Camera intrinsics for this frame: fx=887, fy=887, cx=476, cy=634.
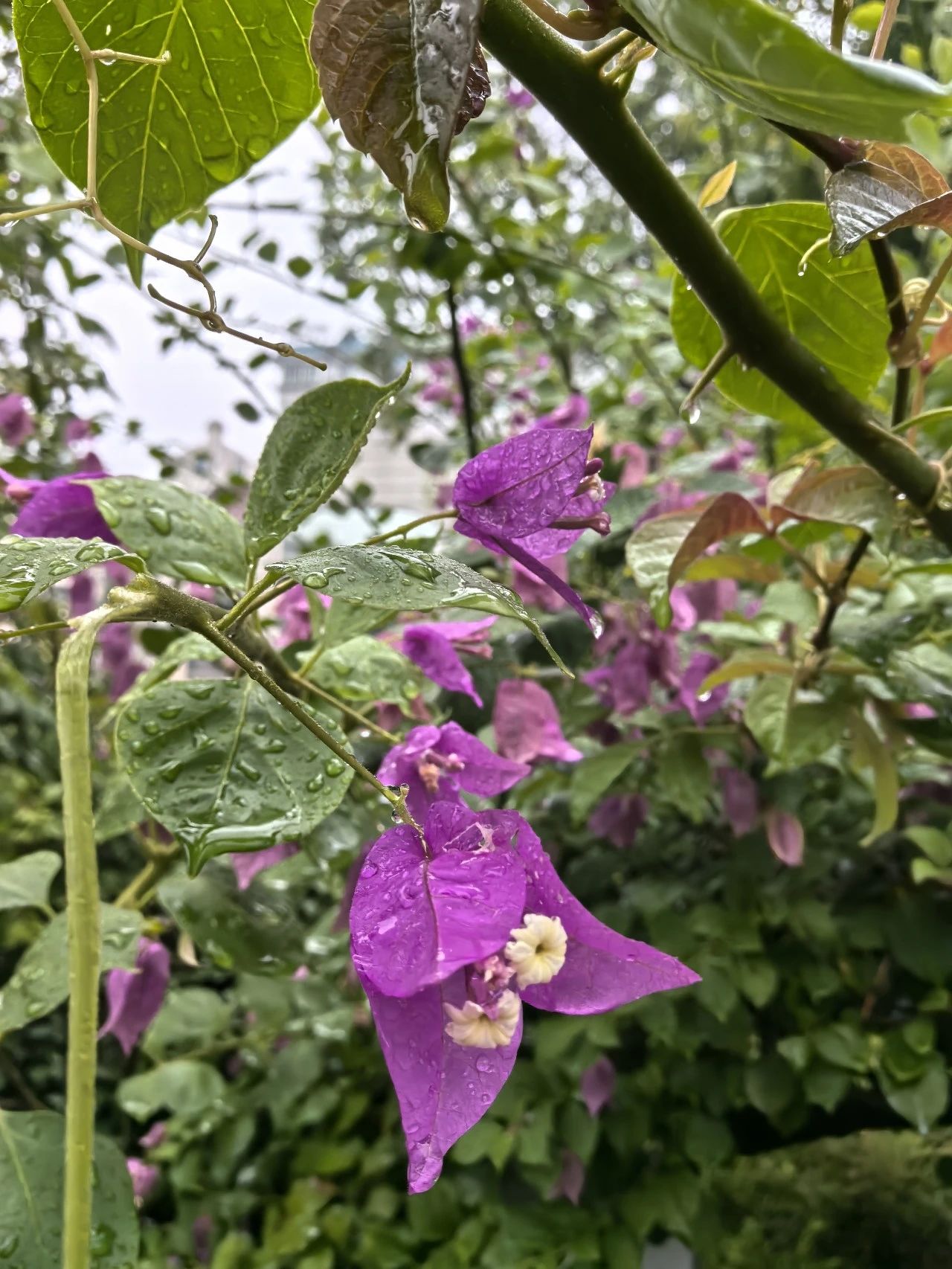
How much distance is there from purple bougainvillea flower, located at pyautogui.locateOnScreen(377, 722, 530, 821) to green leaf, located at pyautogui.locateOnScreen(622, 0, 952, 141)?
207 millimetres

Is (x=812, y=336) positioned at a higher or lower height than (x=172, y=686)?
higher

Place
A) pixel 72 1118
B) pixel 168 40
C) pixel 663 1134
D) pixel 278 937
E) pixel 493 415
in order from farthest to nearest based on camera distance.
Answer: pixel 493 415 < pixel 663 1134 < pixel 278 937 < pixel 168 40 < pixel 72 1118

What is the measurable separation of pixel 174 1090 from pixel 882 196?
30.5 inches

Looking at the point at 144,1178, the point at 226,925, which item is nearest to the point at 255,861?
the point at 226,925

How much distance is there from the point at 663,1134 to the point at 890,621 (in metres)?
0.46

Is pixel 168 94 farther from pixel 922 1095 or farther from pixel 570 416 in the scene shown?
pixel 922 1095

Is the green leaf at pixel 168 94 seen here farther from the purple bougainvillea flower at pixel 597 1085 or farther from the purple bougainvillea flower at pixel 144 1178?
the purple bougainvillea flower at pixel 144 1178

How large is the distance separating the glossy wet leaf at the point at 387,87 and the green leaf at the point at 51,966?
12.0 inches

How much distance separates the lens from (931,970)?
0.54 meters

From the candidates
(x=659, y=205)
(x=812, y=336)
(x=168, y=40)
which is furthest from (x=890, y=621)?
(x=168, y=40)

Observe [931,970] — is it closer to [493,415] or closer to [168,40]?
[168,40]

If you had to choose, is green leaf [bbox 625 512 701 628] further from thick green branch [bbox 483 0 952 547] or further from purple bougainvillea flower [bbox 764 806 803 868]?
purple bougainvillea flower [bbox 764 806 803 868]

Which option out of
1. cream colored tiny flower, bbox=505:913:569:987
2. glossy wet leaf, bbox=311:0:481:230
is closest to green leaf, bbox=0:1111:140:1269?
cream colored tiny flower, bbox=505:913:569:987

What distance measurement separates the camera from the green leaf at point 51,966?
0.34 meters
